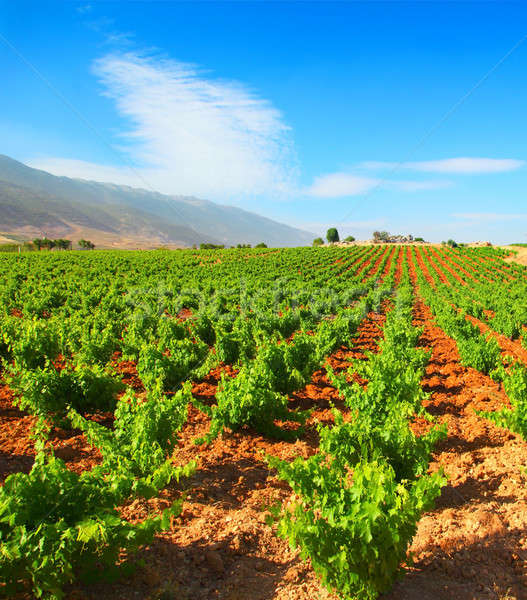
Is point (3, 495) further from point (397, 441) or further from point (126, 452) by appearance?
point (397, 441)

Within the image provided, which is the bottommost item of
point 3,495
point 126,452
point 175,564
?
point 175,564

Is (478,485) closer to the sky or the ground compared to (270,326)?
closer to the ground

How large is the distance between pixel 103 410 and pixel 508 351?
44.3ft

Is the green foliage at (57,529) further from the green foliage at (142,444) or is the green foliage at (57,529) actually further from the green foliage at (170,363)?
the green foliage at (170,363)

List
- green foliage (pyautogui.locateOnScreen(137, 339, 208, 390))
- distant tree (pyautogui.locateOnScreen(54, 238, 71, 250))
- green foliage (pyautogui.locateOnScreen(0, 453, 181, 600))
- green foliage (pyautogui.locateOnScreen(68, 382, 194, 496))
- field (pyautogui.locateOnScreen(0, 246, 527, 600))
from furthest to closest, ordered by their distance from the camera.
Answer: distant tree (pyautogui.locateOnScreen(54, 238, 71, 250)) < green foliage (pyautogui.locateOnScreen(137, 339, 208, 390)) < green foliage (pyautogui.locateOnScreen(68, 382, 194, 496)) < field (pyautogui.locateOnScreen(0, 246, 527, 600)) < green foliage (pyautogui.locateOnScreen(0, 453, 181, 600))

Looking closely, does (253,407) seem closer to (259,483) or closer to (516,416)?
(259,483)

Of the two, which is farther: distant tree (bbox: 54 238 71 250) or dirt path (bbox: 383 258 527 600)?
distant tree (bbox: 54 238 71 250)

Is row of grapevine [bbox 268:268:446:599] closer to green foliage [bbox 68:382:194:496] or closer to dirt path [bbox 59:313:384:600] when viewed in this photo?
dirt path [bbox 59:313:384:600]

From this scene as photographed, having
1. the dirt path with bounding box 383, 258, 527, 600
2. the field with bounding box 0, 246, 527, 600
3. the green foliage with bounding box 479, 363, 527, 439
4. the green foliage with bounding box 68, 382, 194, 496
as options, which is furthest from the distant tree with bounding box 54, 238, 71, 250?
the green foliage with bounding box 479, 363, 527, 439

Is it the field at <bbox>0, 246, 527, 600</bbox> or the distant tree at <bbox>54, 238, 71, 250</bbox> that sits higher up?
the distant tree at <bbox>54, 238, 71, 250</bbox>

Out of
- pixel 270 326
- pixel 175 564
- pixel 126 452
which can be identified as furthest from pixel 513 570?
pixel 270 326

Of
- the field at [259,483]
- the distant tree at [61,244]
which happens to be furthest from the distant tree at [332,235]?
the field at [259,483]

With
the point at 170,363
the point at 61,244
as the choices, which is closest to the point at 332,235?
the point at 61,244

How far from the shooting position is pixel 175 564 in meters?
4.01
